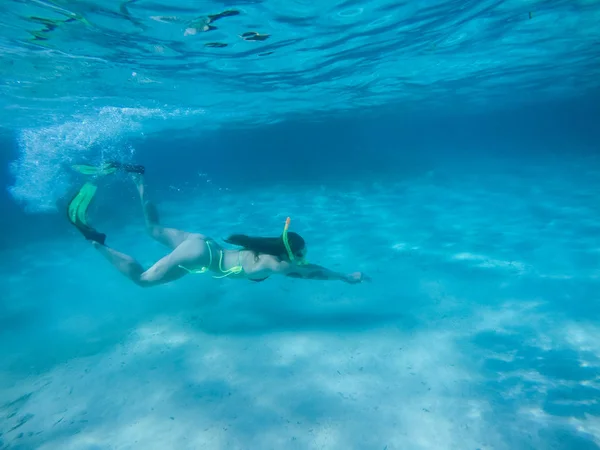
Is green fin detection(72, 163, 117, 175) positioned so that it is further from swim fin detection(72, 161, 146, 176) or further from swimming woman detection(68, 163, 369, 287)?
swimming woman detection(68, 163, 369, 287)

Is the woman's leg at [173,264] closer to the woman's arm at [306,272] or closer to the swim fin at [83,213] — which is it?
the swim fin at [83,213]

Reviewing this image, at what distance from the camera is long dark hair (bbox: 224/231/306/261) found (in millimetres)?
5652

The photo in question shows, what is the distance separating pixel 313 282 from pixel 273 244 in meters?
4.71

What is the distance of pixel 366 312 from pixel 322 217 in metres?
9.49

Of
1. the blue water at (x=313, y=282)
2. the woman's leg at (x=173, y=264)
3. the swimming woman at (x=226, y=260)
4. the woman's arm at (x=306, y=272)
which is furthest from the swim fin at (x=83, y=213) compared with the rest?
the woman's arm at (x=306, y=272)

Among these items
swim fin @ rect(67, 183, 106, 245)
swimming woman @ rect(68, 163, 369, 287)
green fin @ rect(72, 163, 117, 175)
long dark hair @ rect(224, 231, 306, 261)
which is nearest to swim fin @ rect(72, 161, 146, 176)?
green fin @ rect(72, 163, 117, 175)

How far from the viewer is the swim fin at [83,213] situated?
7552mm

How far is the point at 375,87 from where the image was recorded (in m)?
23.7

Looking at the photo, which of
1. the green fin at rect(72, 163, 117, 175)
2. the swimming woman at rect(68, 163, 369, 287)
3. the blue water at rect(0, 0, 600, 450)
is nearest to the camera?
the blue water at rect(0, 0, 600, 450)

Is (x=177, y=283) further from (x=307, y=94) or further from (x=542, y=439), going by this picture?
(x=307, y=94)

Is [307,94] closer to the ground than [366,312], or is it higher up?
higher up

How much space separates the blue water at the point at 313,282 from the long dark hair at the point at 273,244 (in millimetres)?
2212

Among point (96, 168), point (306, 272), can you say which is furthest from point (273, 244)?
point (96, 168)

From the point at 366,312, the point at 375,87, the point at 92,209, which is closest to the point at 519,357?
the point at 366,312
